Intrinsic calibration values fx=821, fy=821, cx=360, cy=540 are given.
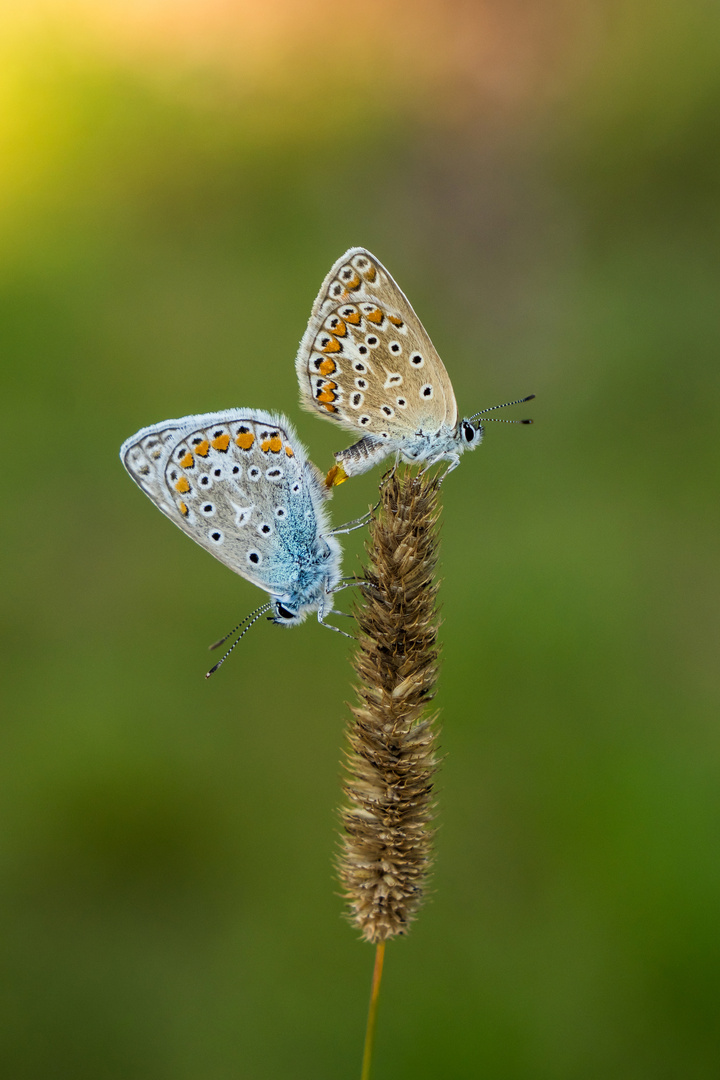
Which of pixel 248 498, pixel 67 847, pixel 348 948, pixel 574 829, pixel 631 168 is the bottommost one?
pixel 348 948

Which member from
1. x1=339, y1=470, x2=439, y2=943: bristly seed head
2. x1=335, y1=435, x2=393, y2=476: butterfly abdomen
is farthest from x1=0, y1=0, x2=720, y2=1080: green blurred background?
x1=335, y1=435, x2=393, y2=476: butterfly abdomen

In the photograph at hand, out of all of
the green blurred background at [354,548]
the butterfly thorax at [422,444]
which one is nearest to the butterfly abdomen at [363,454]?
the butterfly thorax at [422,444]

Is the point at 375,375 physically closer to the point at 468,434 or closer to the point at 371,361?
the point at 371,361

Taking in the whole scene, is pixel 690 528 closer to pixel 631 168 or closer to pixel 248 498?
pixel 631 168

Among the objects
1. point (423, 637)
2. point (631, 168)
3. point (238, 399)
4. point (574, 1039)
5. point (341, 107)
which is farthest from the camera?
point (341, 107)

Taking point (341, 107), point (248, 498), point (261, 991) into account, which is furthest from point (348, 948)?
point (341, 107)

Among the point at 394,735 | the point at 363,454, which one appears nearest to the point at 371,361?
the point at 363,454

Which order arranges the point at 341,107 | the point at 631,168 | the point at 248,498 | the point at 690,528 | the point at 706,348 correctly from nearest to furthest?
the point at 248,498 → the point at 690,528 → the point at 706,348 → the point at 631,168 → the point at 341,107
